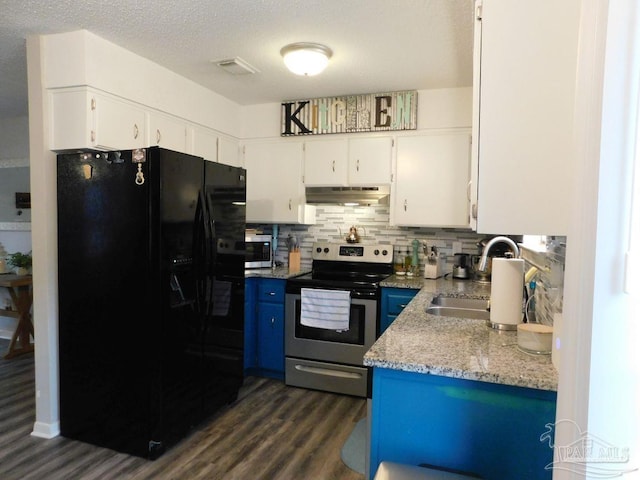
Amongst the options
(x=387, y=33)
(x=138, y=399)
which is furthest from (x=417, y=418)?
(x=387, y=33)

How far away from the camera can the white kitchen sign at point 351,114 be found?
11.0 feet

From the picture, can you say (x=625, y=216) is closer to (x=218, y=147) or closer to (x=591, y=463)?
(x=591, y=463)

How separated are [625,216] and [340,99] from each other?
9.75 feet

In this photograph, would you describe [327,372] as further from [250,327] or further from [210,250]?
[210,250]

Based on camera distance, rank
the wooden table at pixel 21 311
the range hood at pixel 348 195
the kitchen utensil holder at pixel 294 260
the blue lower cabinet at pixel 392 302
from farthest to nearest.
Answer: the wooden table at pixel 21 311 → the kitchen utensil holder at pixel 294 260 → the range hood at pixel 348 195 → the blue lower cabinet at pixel 392 302

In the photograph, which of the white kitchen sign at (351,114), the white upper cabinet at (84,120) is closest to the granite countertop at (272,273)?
the white kitchen sign at (351,114)

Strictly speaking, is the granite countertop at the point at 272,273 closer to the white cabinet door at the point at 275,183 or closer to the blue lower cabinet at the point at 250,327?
the blue lower cabinet at the point at 250,327

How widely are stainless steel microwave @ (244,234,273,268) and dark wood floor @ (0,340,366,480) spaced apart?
1131 millimetres

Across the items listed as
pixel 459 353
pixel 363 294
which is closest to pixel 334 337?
pixel 363 294

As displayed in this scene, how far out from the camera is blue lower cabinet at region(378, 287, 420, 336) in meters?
3.01

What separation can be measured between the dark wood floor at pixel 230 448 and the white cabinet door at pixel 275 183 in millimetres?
1559

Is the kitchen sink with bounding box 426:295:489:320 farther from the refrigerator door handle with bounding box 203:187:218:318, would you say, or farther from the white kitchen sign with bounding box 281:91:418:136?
the white kitchen sign with bounding box 281:91:418:136

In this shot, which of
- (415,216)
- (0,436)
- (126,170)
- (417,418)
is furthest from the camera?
(415,216)

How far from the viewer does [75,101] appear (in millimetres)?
2352
